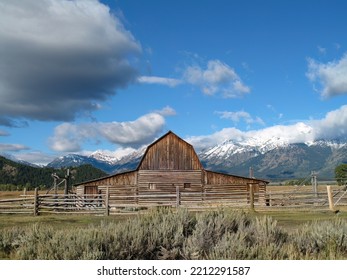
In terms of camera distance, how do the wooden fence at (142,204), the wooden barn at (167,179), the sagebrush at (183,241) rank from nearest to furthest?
the sagebrush at (183,241)
the wooden fence at (142,204)
the wooden barn at (167,179)

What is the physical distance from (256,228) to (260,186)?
3390 cm

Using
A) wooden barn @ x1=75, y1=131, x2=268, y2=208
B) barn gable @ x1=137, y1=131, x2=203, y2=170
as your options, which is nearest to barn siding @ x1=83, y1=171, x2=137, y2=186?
wooden barn @ x1=75, y1=131, x2=268, y2=208

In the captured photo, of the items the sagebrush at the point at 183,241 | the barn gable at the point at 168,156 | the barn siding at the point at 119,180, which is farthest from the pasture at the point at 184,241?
the barn gable at the point at 168,156

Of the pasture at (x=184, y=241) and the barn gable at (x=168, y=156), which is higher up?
the barn gable at (x=168, y=156)

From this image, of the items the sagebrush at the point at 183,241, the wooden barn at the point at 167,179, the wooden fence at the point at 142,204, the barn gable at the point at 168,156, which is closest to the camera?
the sagebrush at the point at 183,241

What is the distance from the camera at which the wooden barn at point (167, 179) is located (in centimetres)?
3962

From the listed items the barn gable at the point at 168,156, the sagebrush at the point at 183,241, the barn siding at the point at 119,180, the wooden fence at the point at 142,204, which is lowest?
the sagebrush at the point at 183,241

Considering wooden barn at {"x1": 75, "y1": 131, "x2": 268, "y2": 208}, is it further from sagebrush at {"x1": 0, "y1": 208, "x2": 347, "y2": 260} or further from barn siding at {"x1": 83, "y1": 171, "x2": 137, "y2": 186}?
sagebrush at {"x1": 0, "y1": 208, "x2": 347, "y2": 260}

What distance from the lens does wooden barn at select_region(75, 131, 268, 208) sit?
130ft

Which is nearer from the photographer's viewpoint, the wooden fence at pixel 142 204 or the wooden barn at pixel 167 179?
the wooden fence at pixel 142 204

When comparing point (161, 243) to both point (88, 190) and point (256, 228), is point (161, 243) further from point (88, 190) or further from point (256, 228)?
point (88, 190)

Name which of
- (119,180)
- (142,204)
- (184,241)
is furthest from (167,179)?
(184,241)

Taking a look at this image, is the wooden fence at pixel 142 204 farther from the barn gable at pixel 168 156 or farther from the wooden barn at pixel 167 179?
the barn gable at pixel 168 156
